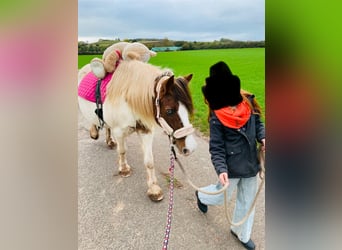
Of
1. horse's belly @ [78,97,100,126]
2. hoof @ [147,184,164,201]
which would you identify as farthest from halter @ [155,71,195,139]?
horse's belly @ [78,97,100,126]

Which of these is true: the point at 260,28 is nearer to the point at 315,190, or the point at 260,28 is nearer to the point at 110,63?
the point at 315,190

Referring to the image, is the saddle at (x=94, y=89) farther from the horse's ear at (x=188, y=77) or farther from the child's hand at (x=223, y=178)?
the child's hand at (x=223, y=178)

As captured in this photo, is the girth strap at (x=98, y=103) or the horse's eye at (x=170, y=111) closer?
the horse's eye at (x=170, y=111)

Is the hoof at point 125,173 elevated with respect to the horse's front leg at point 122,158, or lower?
lower

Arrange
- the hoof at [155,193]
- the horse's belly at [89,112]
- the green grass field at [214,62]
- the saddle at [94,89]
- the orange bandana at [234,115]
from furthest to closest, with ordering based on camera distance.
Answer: the horse's belly at [89,112] → the saddle at [94,89] → the hoof at [155,193] → the orange bandana at [234,115] → the green grass field at [214,62]

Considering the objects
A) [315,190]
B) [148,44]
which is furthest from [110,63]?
[315,190]

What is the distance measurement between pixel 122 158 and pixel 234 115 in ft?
2.02

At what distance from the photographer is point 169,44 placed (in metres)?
0.68

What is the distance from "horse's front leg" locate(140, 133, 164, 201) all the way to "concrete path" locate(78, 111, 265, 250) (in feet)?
0.08

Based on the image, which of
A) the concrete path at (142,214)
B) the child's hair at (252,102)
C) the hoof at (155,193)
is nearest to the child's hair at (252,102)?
the child's hair at (252,102)

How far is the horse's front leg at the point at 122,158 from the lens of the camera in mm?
1090

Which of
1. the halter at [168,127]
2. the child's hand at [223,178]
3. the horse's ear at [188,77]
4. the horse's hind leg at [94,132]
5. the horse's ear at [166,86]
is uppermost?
the horse's ear at [188,77]

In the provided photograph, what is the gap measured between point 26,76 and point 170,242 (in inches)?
25.4

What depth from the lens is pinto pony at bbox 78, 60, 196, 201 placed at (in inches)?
34.0
